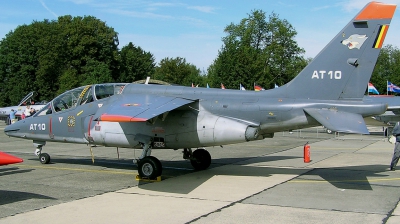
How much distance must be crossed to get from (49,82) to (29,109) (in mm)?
33949

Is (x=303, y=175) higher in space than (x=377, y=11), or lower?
lower

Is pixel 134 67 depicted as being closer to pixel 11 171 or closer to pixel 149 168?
pixel 11 171

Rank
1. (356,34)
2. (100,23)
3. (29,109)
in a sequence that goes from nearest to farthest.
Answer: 1. (356,34)
2. (29,109)
3. (100,23)

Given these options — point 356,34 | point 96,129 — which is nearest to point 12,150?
point 96,129

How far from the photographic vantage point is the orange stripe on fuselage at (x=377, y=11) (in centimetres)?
1016

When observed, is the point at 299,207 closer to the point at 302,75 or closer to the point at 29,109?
the point at 302,75

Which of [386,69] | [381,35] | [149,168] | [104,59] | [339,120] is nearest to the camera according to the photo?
[339,120]

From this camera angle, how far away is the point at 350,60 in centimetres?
1048

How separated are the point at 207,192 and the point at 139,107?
8.61 ft

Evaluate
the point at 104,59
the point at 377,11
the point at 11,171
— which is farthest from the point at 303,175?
the point at 104,59

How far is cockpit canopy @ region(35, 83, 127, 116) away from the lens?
1227 cm

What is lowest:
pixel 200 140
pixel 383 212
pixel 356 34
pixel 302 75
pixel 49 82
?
pixel 383 212

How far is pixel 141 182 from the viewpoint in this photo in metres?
10.8

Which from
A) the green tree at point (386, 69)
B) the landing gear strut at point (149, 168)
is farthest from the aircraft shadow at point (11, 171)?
the green tree at point (386, 69)
